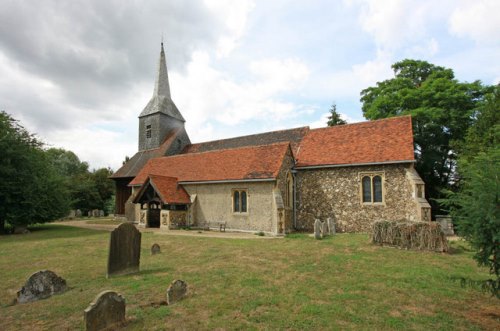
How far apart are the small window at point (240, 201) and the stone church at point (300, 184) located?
0.07 meters

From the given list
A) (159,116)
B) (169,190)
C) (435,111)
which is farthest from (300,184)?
(159,116)

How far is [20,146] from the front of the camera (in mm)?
21094

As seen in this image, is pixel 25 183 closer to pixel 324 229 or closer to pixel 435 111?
pixel 324 229

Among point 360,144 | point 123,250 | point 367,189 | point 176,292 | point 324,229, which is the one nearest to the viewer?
point 176,292

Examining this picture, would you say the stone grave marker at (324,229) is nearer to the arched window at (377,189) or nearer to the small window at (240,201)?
the arched window at (377,189)

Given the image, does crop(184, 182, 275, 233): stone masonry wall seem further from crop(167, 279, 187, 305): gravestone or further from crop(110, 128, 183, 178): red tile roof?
crop(167, 279, 187, 305): gravestone

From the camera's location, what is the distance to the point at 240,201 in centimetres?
1998

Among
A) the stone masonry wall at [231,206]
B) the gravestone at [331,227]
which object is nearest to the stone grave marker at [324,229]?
the gravestone at [331,227]

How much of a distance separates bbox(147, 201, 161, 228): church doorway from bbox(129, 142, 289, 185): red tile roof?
8.35 ft

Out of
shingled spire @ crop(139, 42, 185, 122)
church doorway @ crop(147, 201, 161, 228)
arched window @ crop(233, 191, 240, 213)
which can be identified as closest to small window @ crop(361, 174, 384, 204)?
arched window @ crop(233, 191, 240, 213)

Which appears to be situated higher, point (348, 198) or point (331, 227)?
point (348, 198)

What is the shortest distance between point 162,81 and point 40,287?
30675 mm

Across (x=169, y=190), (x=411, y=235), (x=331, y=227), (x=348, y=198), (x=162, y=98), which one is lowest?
(x=331, y=227)

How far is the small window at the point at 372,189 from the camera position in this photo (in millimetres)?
18314
